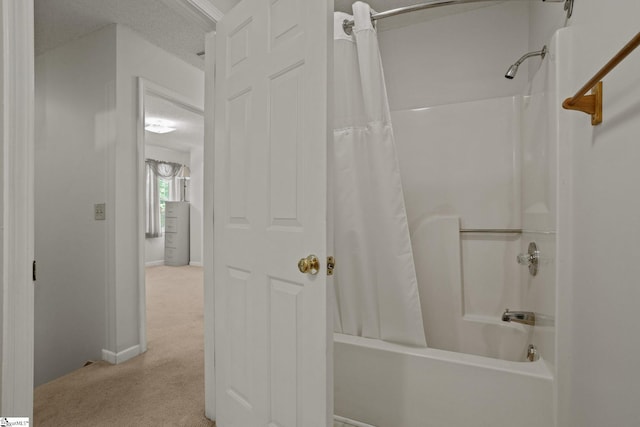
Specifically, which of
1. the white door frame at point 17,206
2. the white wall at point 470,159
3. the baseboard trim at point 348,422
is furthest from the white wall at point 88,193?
the white wall at point 470,159

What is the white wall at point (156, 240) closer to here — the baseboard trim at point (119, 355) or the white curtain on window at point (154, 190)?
the white curtain on window at point (154, 190)

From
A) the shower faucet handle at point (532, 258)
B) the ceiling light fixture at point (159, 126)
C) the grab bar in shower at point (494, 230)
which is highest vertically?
the ceiling light fixture at point (159, 126)

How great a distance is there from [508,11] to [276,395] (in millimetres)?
2481

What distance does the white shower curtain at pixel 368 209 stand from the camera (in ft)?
4.81

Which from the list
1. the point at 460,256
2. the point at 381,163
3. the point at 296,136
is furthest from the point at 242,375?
the point at 460,256

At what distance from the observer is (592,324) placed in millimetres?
971

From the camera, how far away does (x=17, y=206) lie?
95cm

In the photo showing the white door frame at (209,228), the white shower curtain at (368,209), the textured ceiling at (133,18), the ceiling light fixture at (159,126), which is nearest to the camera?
the white shower curtain at (368,209)

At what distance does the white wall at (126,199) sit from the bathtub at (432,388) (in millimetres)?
1701

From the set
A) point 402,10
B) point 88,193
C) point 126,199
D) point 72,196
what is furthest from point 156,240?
point 402,10

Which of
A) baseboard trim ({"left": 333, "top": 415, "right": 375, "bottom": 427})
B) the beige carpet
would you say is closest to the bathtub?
baseboard trim ({"left": 333, "top": 415, "right": 375, "bottom": 427})

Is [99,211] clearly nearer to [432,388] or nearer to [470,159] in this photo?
[432,388]

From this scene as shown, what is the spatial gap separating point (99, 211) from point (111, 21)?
4.57 ft

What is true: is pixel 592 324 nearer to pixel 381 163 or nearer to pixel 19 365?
pixel 381 163
